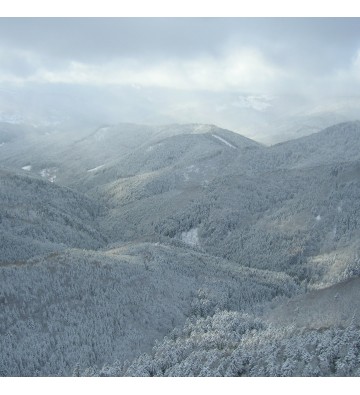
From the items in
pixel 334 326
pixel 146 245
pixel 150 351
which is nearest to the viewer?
pixel 334 326

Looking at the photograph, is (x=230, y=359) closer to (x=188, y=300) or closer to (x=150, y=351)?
(x=150, y=351)

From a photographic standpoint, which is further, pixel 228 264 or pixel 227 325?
pixel 228 264

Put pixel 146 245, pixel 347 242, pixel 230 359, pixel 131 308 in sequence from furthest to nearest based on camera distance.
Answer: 1. pixel 347 242
2. pixel 146 245
3. pixel 131 308
4. pixel 230 359

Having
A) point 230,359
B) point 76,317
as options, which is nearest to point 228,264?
point 76,317

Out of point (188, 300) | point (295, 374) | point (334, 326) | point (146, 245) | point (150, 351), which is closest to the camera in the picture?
point (295, 374)

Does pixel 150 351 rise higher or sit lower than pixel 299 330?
lower

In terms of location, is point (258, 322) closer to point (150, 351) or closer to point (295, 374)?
point (150, 351)

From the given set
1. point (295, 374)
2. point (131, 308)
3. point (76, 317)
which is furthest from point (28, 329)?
point (295, 374)

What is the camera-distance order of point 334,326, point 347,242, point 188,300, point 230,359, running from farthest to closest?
point 347,242 → point 188,300 → point 334,326 → point 230,359

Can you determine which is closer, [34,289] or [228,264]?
[34,289]
